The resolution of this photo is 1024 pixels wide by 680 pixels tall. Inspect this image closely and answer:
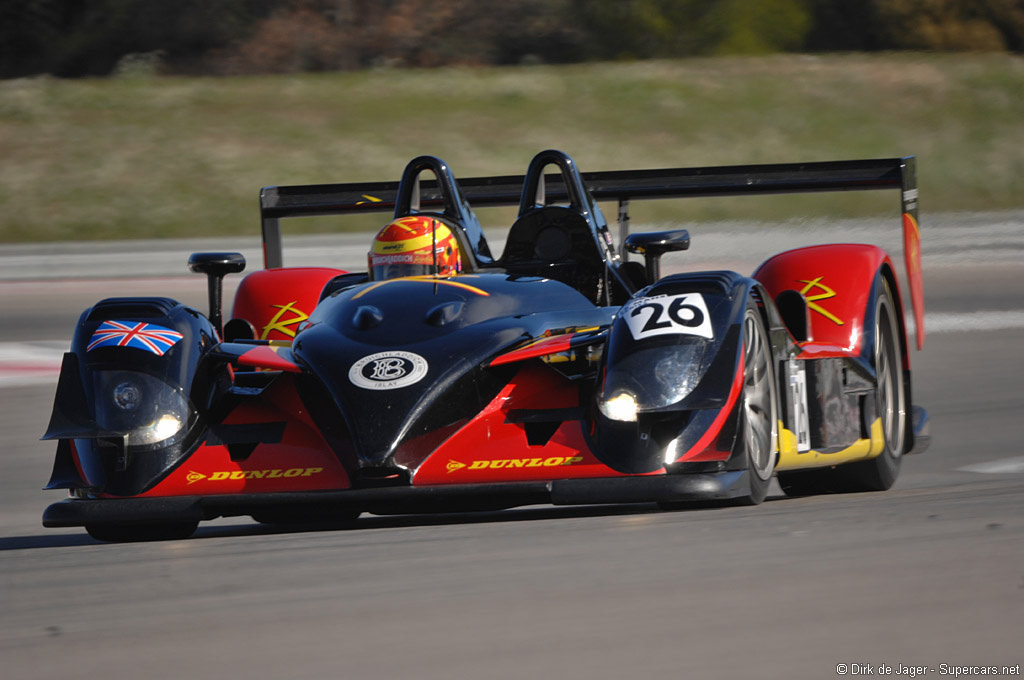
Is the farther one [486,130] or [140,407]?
[486,130]

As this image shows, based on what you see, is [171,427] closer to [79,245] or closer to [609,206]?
[79,245]

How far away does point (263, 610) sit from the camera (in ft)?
12.2

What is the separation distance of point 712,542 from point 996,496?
4.82 ft

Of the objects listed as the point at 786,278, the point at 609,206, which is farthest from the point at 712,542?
the point at 609,206

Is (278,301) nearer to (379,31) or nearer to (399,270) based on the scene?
(399,270)

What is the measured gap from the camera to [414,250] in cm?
679

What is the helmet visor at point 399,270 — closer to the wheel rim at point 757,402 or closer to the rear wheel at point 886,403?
the wheel rim at point 757,402

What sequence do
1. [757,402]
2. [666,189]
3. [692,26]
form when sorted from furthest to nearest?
[692,26]
[666,189]
[757,402]

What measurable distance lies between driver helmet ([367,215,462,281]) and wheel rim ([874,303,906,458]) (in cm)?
199

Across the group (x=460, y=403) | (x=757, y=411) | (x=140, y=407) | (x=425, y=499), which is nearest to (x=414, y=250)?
(x=460, y=403)

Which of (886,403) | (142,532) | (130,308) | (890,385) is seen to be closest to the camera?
(142,532)

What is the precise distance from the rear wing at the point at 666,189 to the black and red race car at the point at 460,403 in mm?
1057

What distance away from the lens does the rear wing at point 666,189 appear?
25.1ft

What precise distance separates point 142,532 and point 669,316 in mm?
2148
